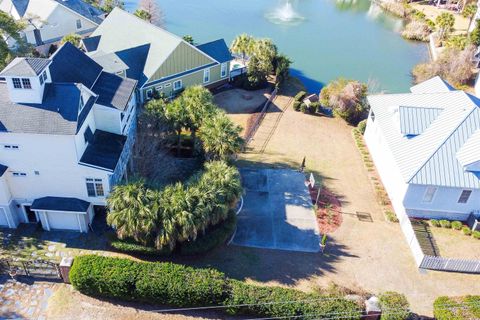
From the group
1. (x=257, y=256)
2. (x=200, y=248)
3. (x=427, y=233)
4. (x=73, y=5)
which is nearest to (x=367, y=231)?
(x=427, y=233)

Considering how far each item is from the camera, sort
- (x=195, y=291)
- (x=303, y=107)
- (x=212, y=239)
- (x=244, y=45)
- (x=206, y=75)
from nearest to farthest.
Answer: (x=195, y=291) < (x=212, y=239) < (x=303, y=107) < (x=206, y=75) < (x=244, y=45)

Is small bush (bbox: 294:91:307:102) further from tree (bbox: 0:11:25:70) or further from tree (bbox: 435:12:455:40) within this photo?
tree (bbox: 435:12:455:40)

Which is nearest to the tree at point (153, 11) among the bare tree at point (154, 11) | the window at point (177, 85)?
the bare tree at point (154, 11)

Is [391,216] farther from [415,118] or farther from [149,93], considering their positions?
[149,93]

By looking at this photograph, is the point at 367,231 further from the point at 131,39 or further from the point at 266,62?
the point at 131,39

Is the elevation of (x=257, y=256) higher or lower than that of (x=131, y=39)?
lower

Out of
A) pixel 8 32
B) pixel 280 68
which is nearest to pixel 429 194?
pixel 280 68
